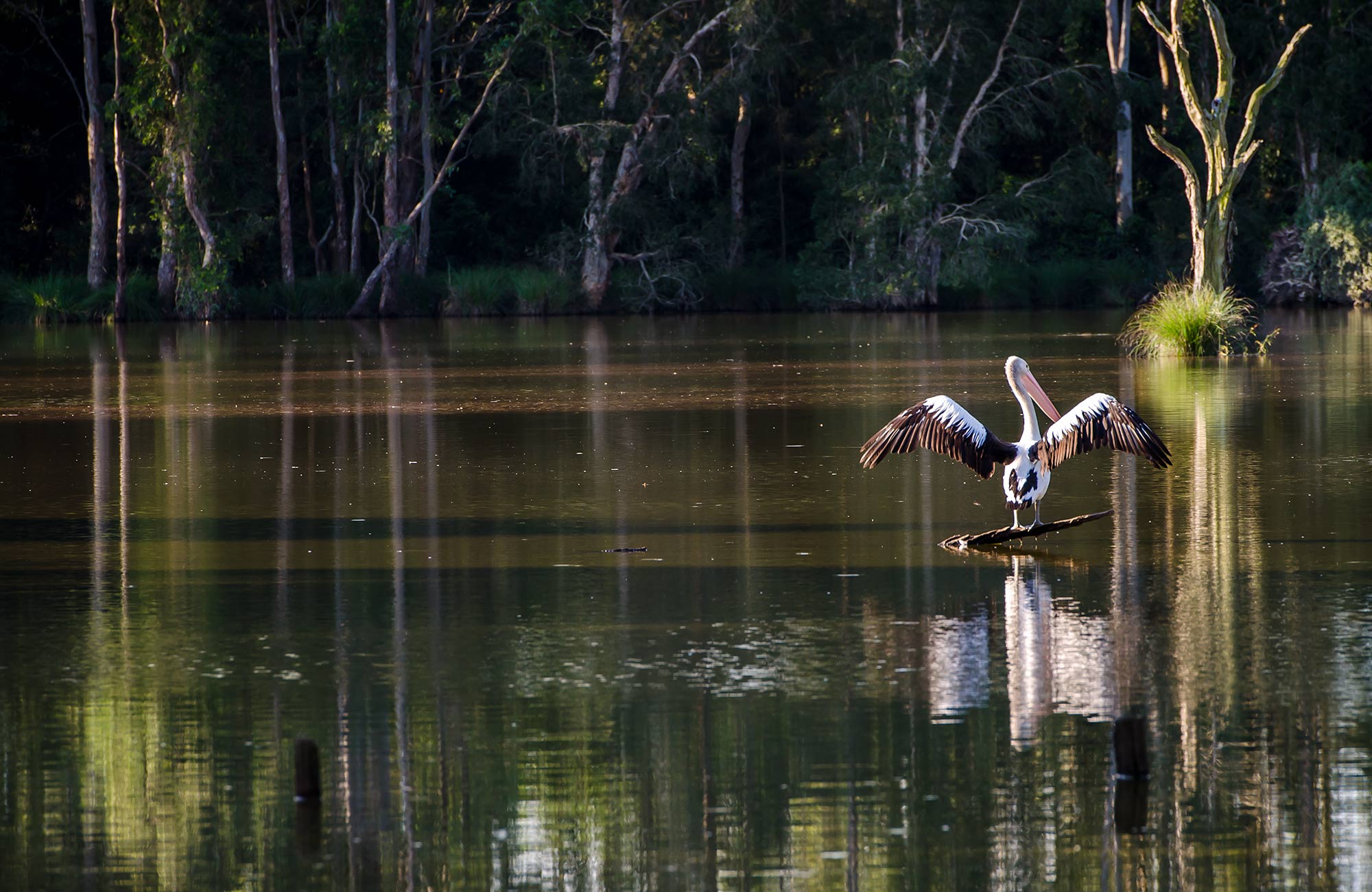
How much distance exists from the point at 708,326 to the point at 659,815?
3289cm

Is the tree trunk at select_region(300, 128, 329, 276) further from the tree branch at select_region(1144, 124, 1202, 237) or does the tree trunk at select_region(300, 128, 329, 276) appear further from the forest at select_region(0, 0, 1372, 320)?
the tree branch at select_region(1144, 124, 1202, 237)

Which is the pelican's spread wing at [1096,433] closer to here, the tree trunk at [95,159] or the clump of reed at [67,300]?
the clump of reed at [67,300]

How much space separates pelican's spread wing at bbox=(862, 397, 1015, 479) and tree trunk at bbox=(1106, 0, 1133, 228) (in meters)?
37.6

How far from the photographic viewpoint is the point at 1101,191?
46.8 m

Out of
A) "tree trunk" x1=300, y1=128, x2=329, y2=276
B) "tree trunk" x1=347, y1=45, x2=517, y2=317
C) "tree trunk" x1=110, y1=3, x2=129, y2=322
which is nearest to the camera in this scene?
"tree trunk" x1=110, y1=3, x2=129, y2=322

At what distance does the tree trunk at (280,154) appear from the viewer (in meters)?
45.4

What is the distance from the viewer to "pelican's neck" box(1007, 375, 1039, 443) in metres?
10.7

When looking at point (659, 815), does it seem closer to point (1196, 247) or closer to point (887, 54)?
point (1196, 247)

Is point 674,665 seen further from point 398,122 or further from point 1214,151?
point 398,122

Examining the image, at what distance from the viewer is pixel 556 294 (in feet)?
151

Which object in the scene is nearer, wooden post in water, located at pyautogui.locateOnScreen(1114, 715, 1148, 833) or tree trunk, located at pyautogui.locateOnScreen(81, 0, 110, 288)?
wooden post in water, located at pyautogui.locateOnScreen(1114, 715, 1148, 833)

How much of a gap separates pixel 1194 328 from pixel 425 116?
1006 inches

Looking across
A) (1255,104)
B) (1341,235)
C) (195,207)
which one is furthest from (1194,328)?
(195,207)

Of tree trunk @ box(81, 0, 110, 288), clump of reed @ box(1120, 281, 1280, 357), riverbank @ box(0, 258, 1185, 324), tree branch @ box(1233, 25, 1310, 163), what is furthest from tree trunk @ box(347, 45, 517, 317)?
clump of reed @ box(1120, 281, 1280, 357)
